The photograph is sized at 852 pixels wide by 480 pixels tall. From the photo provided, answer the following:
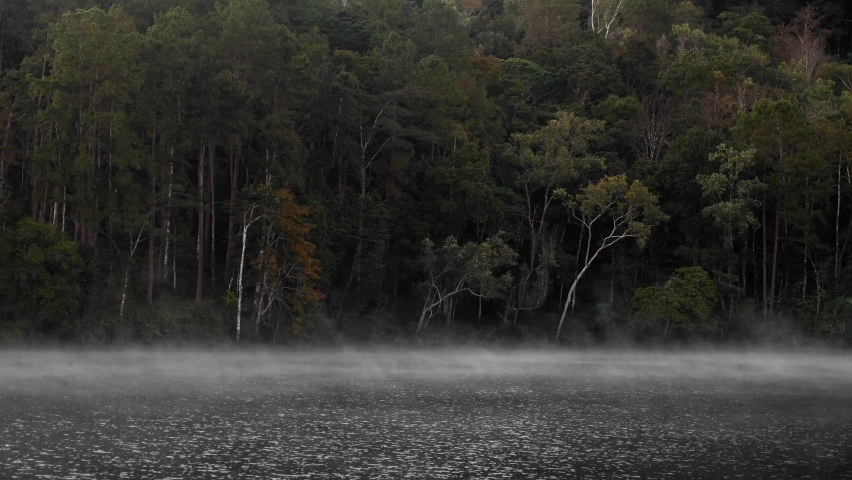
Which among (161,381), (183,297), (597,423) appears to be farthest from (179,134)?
(597,423)

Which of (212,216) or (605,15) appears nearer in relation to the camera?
(212,216)

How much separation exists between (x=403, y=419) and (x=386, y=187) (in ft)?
125

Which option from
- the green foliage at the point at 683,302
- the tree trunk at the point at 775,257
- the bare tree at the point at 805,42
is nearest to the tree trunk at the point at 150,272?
the green foliage at the point at 683,302

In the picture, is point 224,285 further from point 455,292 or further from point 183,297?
point 455,292

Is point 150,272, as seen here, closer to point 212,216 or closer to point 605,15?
point 212,216

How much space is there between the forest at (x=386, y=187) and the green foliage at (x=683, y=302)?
239 millimetres

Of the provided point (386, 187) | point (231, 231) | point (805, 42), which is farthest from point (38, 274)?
point (805, 42)

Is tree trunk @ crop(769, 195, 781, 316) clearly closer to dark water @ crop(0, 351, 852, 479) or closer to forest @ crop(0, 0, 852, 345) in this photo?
forest @ crop(0, 0, 852, 345)

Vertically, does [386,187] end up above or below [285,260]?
above

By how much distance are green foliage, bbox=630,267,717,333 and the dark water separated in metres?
9.88

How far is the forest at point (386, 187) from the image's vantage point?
197 ft

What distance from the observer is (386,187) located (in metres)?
75.9

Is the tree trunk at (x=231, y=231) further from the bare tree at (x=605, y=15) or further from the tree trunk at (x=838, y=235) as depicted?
the bare tree at (x=605, y=15)

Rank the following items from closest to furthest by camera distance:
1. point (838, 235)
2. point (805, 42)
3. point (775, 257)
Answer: point (775, 257) → point (838, 235) → point (805, 42)
